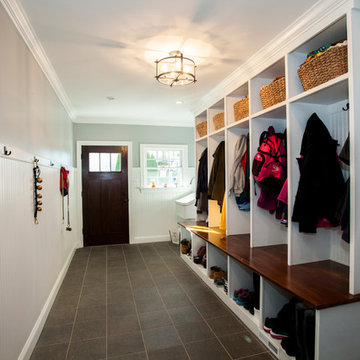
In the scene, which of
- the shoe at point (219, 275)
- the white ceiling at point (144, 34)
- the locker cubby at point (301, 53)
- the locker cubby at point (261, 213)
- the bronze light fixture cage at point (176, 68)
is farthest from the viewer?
the shoe at point (219, 275)

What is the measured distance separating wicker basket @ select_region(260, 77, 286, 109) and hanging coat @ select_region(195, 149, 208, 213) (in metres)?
1.57

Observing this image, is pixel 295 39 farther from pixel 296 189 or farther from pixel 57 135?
pixel 57 135

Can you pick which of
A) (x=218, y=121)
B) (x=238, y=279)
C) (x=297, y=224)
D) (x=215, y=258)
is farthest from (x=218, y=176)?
(x=297, y=224)

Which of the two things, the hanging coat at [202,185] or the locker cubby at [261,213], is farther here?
the hanging coat at [202,185]

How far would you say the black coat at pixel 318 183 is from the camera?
2004 millimetres

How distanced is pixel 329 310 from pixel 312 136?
1.23 meters

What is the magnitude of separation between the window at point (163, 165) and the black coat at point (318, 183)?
12.0 ft

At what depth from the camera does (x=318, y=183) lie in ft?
6.57

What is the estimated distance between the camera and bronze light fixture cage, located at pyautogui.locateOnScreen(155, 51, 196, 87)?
242 centimetres

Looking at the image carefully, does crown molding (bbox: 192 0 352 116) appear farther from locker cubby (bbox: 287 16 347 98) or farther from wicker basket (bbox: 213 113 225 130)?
wicker basket (bbox: 213 113 225 130)

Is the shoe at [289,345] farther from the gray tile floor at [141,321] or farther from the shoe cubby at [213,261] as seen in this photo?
the shoe cubby at [213,261]

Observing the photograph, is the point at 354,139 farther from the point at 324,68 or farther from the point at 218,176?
the point at 218,176

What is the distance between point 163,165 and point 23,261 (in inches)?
149

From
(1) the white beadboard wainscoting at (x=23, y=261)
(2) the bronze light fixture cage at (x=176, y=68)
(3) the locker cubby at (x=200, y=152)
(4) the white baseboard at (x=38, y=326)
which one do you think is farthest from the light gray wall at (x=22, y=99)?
(3) the locker cubby at (x=200, y=152)
